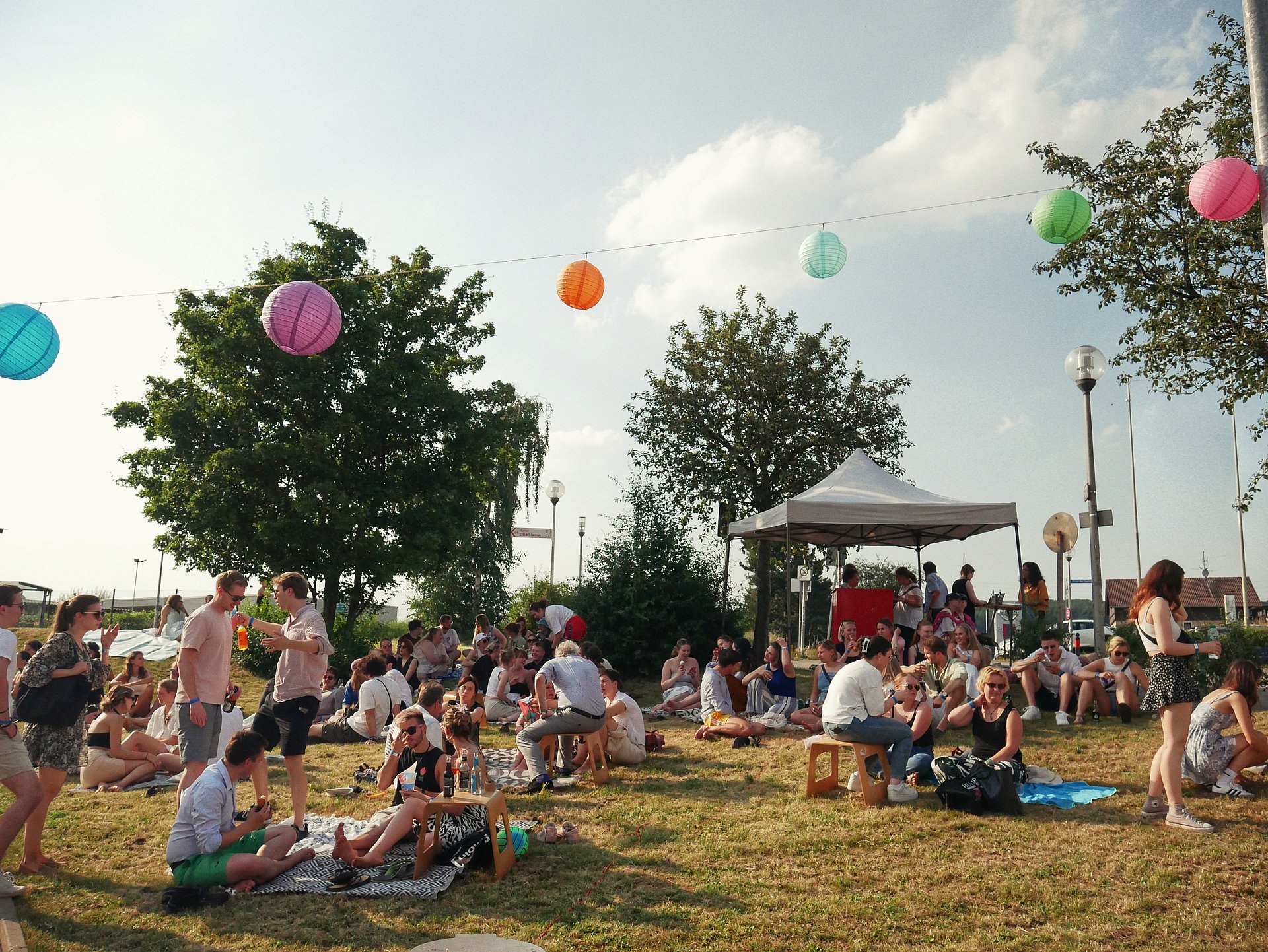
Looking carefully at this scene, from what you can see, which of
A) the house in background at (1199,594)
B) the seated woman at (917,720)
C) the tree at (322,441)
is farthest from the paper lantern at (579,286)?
the house in background at (1199,594)

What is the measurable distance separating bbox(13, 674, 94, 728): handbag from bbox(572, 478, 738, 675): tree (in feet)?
36.2

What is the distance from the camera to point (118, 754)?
8.84 m

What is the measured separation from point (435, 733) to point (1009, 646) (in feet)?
30.5

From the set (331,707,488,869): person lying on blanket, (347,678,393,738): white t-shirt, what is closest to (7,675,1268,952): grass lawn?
(331,707,488,869): person lying on blanket

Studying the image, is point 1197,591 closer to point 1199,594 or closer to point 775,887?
point 1199,594

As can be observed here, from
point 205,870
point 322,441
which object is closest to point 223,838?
point 205,870

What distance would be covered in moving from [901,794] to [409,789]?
3796 millimetres

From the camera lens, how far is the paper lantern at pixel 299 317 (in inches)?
317

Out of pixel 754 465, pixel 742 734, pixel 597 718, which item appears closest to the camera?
pixel 597 718

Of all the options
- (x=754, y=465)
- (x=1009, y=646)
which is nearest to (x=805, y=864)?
(x=1009, y=646)

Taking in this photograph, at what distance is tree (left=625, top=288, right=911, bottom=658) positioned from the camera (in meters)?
24.1

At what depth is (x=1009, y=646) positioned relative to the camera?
43.1 ft

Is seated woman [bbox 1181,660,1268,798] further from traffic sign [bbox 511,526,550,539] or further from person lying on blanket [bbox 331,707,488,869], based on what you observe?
traffic sign [bbox 511,526,550,539]

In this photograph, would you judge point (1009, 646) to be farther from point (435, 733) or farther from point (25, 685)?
point (25, 685)
